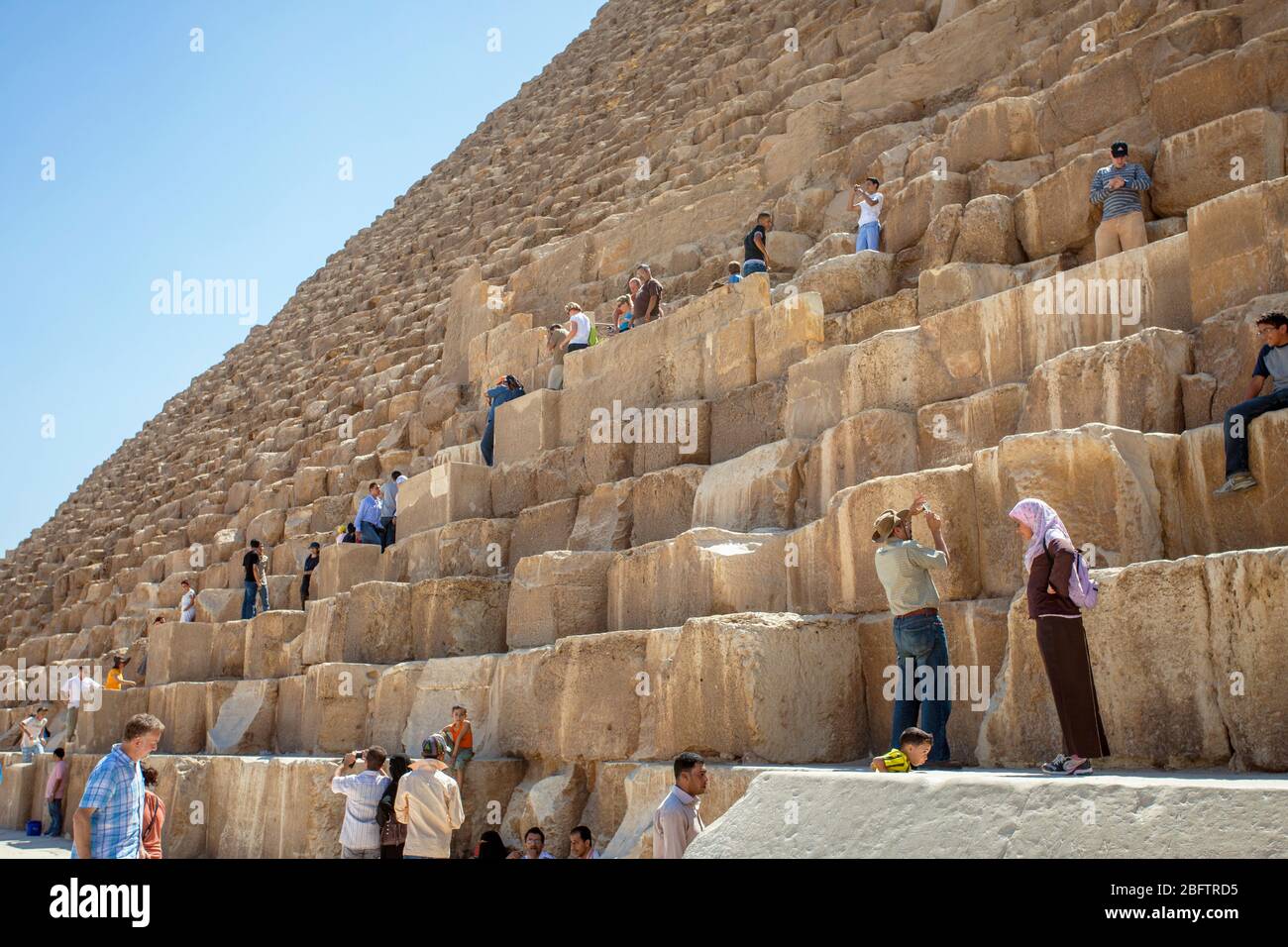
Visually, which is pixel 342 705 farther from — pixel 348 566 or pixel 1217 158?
pixel 1217 158

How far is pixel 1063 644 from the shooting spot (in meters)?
4.62

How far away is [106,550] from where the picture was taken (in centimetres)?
2364

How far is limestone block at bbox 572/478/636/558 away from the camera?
8.91 metres

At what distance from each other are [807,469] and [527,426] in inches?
156

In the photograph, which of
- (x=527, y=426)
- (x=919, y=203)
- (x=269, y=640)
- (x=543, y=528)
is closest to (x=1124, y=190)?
(x=919, y=203)

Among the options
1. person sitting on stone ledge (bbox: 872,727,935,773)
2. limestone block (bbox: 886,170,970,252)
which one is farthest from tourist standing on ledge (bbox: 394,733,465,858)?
limestone block (bbox: 886,170,970,252)

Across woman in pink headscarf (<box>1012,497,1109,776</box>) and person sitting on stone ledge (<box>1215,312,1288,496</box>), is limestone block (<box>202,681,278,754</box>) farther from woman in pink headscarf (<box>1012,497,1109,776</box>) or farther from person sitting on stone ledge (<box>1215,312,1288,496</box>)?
person sitting on stone ledge (<box>1215,312,1288,496</box>)

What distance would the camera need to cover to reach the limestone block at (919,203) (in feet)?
30.8

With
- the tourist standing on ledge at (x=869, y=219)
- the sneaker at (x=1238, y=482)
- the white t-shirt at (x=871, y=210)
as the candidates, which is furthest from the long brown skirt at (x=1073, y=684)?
the white t-shirt at (x=871, y=210)

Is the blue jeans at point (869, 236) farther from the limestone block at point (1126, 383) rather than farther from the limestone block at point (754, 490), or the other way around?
the limestone block at point (1126, 383)
